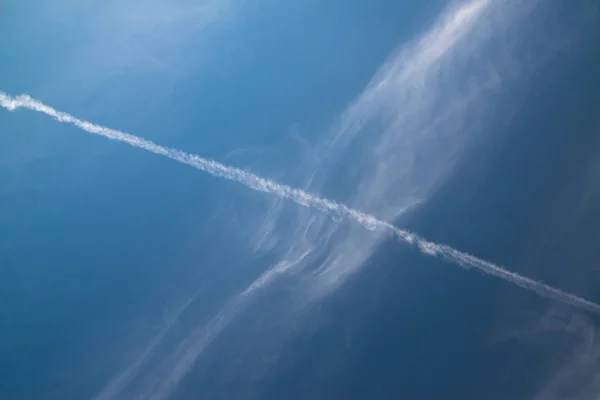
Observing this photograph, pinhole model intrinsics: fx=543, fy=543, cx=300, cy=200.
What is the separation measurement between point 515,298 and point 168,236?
262 centimetres

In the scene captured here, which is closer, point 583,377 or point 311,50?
point 583,377

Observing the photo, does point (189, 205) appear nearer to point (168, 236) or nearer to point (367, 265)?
point (168, 236)

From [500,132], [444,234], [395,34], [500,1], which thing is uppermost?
[500,1]

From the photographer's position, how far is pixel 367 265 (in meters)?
4.03

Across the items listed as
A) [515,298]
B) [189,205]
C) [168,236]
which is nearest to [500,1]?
[515,298]

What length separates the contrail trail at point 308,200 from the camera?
13.2ft

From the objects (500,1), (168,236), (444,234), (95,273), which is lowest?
(95,273)

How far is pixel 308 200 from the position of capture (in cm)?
408

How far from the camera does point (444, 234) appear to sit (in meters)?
4.04

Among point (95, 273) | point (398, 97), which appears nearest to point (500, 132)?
point (398, 97)

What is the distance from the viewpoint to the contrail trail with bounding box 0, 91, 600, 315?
158 inches

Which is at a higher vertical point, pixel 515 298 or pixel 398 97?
pixel 398 97

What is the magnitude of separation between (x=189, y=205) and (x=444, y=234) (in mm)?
1924

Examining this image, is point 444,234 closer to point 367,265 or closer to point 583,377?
point 367,265
